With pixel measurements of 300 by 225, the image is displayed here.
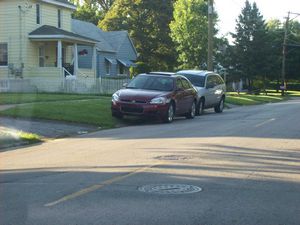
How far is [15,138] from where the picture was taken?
45.5ft

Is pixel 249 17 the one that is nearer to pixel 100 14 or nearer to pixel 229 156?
pixel 100 14

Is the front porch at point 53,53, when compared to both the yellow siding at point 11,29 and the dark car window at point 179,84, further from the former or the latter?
the dark car window at point 179,84

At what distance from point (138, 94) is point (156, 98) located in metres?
0.60

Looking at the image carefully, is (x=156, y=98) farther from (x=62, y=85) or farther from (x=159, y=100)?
(x=62, y=85)

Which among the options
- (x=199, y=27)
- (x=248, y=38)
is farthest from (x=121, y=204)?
(x=248, y=38)

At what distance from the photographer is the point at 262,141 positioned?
13.5 m

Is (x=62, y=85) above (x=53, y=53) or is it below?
below

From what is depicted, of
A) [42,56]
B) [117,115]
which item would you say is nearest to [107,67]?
[42,56]

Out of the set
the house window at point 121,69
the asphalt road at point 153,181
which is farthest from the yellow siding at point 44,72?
the house window at point 121,69

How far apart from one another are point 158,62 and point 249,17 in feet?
59.3

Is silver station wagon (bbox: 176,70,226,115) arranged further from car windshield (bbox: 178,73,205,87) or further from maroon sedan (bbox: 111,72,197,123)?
maroon sedan (bbox: 111,72,197,123)

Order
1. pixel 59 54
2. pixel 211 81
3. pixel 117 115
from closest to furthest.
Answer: pixel 117 115
pixel 211 81
pixel 59 54

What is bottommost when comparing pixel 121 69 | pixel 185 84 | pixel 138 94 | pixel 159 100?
pixel 159 100

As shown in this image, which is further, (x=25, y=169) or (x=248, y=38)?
(x=248, y=38)
